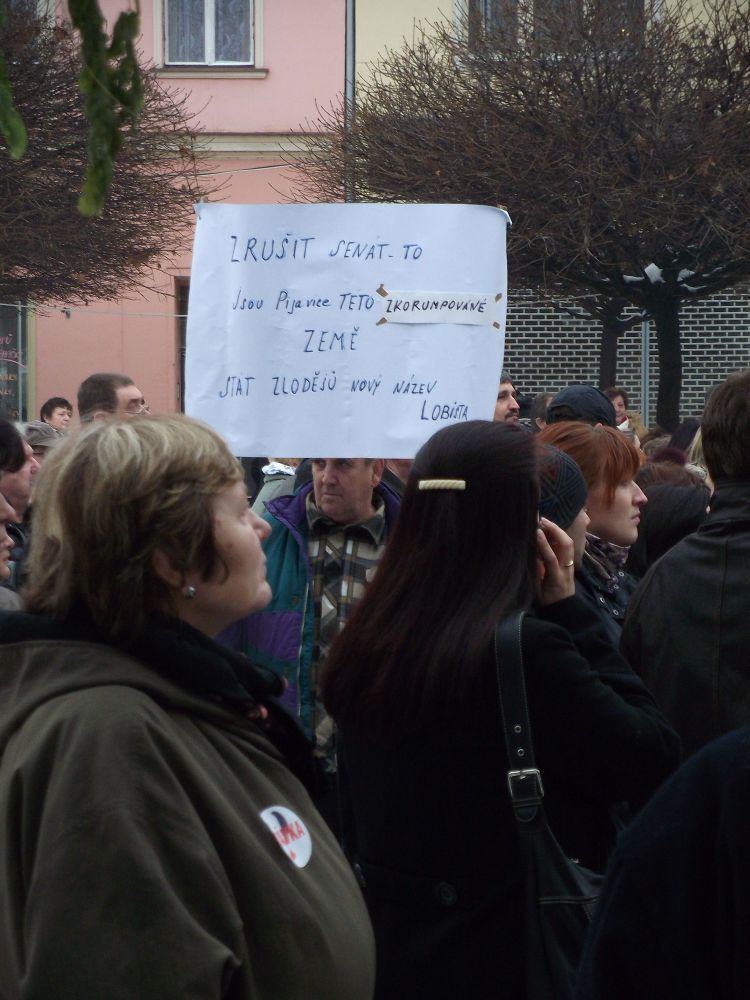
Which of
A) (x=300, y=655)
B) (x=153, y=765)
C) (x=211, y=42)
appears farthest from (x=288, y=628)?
(x=211, y=42)

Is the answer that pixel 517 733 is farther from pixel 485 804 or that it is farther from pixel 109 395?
pixel 109 395

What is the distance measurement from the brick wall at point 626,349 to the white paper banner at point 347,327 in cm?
1440

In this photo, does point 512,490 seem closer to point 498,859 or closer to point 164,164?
point 498,859

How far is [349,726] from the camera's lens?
7.59 feet

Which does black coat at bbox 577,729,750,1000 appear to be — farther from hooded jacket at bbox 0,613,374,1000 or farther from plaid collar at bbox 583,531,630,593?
plaid collar at bbox 583,531,630,593

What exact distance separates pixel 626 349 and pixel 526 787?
16.5m

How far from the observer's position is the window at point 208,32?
18344mm

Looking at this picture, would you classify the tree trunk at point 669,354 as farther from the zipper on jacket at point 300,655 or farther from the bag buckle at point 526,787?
the bag buckle at point 526,787

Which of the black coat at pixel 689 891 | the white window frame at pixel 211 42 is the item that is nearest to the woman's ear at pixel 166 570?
the black coat at pixel 689 891

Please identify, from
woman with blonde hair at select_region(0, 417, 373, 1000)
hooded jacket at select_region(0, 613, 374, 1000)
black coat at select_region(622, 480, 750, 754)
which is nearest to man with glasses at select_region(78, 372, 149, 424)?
black coat at select_region(622, 480, 750, 754)

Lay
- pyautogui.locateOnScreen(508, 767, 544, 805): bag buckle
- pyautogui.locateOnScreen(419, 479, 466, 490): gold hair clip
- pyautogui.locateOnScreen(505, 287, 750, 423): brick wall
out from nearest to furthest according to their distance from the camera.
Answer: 1. pyautogui.locateOnScreen(508, 767, 544, 805): bag buckle
2. pyautogui.locateOnScreen(419, 479, 466, 490): gold hair clip
3. pyautogui.locateOnScreen(505, 287, 750, 423): brick wall

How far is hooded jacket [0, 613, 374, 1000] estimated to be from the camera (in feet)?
4.96

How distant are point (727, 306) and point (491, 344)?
49.6 ft

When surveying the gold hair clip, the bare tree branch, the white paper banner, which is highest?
the bare tree branch
